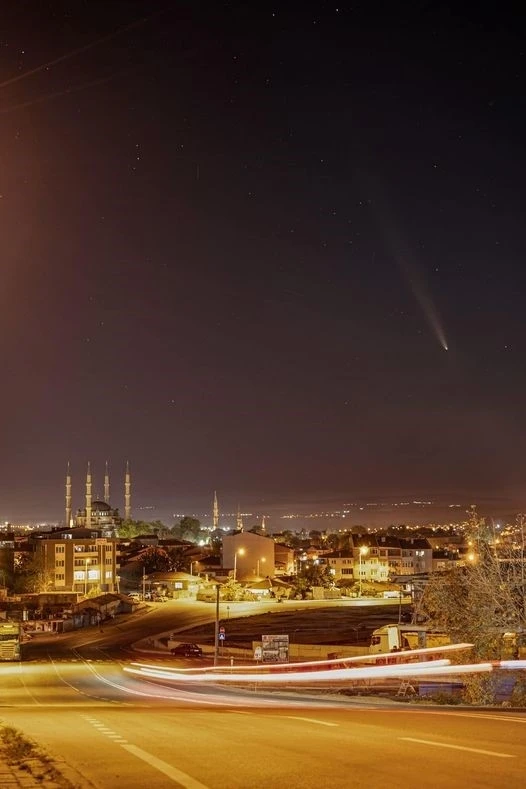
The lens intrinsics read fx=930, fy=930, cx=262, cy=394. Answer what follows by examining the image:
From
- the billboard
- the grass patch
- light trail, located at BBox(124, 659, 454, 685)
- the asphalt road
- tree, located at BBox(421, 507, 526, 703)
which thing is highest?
tree, located at BBox(421, 507, 526, 703)

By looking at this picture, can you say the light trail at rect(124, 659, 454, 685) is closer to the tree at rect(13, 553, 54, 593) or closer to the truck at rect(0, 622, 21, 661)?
the truck at rect(0, 622, 21, 661)

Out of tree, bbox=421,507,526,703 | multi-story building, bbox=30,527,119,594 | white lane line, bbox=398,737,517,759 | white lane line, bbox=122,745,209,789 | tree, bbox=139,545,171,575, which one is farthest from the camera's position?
tree, bbox=139,545,171,575

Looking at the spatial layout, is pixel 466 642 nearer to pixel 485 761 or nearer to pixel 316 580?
pixel 485 761

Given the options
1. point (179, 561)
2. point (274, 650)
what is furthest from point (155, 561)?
point (274, 650)

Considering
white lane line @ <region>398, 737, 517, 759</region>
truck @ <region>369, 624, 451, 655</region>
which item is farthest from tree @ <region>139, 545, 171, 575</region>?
white lane line @ <region>398, 737, 517, 759</region>

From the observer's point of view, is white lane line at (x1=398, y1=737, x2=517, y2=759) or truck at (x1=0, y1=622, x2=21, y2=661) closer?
white lane line at (x1=398, y1=737, x2=517, y2=759)

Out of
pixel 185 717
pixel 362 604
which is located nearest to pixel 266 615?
pixel 362 604

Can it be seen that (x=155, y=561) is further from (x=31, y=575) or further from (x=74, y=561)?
(x=31, y=575)
